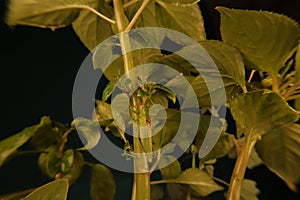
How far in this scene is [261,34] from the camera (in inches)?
12.8

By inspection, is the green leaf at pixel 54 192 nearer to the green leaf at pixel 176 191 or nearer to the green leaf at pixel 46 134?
the green leaf at pixel 46 134

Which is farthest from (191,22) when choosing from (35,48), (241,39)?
(35,48)

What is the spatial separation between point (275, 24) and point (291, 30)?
0.06 feet

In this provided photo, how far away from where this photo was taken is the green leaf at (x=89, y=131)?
1.44 feet

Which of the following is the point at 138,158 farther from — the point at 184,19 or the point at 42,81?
the point at 42,81

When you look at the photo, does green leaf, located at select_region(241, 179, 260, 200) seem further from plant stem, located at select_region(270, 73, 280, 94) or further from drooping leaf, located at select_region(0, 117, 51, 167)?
drooping leaf, located at select_region(0, 117, 51, 167)

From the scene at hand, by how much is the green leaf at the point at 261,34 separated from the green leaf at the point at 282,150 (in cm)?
8

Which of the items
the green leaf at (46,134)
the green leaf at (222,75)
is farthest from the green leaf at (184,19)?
the green leaf at (46,134)

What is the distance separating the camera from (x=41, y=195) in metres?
0.35

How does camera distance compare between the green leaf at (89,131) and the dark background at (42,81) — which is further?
the dark background at (42,81)

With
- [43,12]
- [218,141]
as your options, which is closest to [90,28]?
[43,12]

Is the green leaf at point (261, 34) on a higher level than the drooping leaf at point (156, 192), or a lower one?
higher

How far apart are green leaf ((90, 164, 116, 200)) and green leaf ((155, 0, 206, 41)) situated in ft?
0.74

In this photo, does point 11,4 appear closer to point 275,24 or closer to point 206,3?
point 275,24
